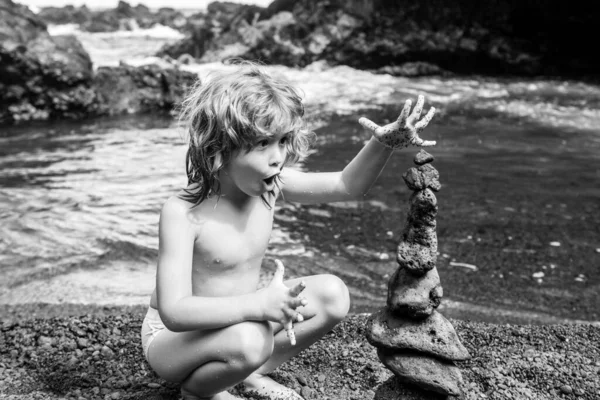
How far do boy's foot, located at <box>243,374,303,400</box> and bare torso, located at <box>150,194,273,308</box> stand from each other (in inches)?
20.7

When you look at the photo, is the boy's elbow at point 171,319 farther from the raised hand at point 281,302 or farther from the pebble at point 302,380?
the pebble at point 302,380

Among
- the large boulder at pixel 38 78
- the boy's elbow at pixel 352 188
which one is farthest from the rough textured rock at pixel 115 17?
the boy's elbow at pixel 352 188

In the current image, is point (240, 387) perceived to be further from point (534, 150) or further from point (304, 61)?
point (304, 61)

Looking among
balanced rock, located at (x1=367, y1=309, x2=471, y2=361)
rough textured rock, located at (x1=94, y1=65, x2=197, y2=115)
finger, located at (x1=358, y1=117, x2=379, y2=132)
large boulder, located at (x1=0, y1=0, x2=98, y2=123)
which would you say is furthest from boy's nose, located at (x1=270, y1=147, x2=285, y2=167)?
large boulder, located at (x1=0, y1=0, x2=98, y2=123)

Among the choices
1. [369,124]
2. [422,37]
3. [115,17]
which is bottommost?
[115,17]

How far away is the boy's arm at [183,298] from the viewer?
2.41 meters

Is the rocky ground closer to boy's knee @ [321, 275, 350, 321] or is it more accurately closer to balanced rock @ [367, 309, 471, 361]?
balanced rock @ [367, 309, 471, 361]

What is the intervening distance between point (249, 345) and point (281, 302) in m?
0.23

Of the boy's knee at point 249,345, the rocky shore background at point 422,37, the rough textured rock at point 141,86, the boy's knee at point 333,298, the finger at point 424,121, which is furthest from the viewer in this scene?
the rocky shore background at point 422,37

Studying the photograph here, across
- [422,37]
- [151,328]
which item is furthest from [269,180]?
[422,37]

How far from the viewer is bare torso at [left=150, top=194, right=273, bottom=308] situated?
2589mm

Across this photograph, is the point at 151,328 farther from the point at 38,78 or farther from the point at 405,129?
the point at 38,78

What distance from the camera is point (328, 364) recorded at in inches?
131

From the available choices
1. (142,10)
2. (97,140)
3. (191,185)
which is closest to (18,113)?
(97,140)
